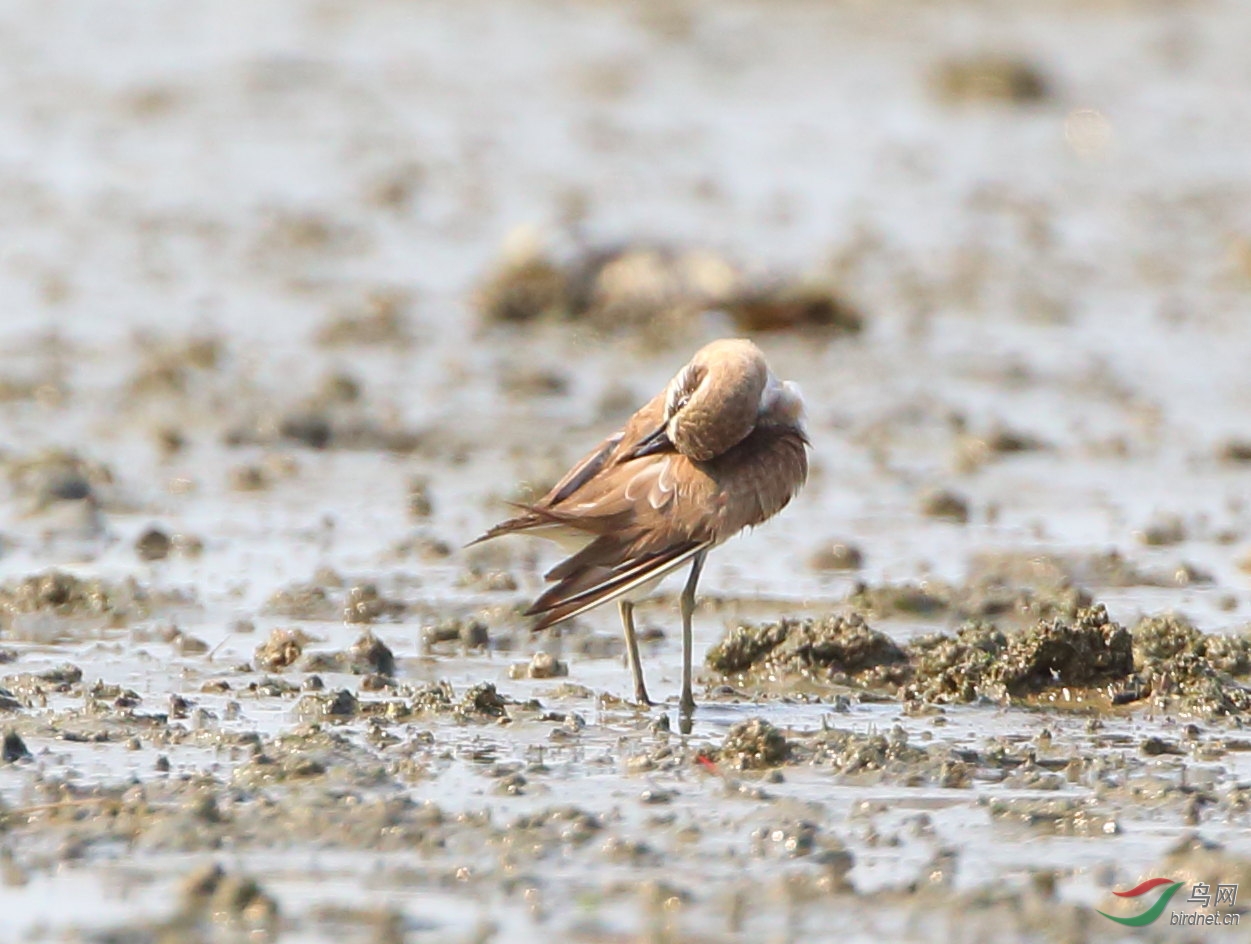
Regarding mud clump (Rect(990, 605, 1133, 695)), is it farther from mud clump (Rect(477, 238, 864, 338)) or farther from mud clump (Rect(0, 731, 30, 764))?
mud clump (Rect(477, 238, 864, 338))

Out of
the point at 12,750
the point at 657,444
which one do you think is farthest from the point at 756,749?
the point at 12,750

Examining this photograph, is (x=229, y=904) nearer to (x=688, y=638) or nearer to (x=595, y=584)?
(x=595, y=584)

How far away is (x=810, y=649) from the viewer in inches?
264

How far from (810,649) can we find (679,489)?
837 mm

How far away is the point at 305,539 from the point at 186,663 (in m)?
1.75

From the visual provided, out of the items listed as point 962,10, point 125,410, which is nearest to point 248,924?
point 125,410

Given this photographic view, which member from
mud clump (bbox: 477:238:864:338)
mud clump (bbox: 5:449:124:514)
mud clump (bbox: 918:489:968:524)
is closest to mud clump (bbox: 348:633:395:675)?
mud clump (bbox: 5:449:124:514)

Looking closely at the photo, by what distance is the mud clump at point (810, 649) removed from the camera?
670cm

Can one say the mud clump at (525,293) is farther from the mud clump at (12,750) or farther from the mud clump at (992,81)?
the mud clump at (992,81)

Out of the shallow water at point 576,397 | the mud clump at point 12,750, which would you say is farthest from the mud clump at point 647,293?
the mud clump at point 12,750

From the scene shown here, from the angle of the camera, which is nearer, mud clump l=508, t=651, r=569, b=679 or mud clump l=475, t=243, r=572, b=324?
mud clump l=508, t=651, r=569, b=679

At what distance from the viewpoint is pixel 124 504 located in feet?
28.8

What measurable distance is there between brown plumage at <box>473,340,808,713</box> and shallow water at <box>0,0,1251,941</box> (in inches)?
16.1

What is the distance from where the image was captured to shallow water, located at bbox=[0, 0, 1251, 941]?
4789 millimetres
